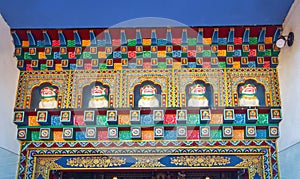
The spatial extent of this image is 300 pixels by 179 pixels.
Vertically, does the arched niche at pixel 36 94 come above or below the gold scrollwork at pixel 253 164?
above

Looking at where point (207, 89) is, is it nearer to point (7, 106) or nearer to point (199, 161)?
point (199, 161)

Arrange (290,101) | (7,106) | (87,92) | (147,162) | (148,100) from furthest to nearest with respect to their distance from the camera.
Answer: (87,92), (148,100), (147,162), (7,106), (290,101)

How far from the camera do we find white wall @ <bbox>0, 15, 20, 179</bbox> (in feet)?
12.4

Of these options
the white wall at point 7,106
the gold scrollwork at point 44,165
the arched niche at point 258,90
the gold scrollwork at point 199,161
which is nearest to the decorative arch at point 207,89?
the arched niche at point 258,90

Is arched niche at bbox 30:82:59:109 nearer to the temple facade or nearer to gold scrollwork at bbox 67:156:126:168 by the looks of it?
the temple facade

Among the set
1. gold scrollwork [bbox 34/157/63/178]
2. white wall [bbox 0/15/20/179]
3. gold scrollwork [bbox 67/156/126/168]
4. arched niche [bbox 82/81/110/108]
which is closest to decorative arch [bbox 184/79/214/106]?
arched niche [bbox 82/81/110/108]

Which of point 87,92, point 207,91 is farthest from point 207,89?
point 87,92

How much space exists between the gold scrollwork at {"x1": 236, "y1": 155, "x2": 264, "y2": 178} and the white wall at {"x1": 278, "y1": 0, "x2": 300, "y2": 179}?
20cm

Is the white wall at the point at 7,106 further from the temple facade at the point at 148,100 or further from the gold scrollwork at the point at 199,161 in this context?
the gold scrollwork at the point at 199,161

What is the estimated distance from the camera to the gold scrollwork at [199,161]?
13.3 ft

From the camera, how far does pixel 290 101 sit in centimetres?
376

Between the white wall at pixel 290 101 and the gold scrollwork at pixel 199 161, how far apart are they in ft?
1.84

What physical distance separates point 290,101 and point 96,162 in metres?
1.96

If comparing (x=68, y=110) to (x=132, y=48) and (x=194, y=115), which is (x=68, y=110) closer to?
(x=132, y=48)
